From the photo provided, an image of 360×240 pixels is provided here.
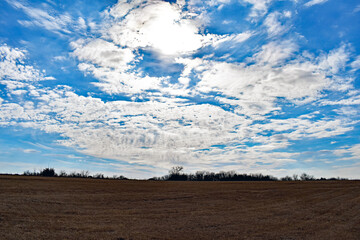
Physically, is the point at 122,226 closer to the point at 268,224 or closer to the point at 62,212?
the point at 62,212

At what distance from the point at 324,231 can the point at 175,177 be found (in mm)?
105442

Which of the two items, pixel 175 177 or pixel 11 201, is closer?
pixel 11 201

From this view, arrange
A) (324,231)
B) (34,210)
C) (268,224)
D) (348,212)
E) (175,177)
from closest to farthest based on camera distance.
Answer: (324,231), (268,224), (34,210), (348,212), (175,177)

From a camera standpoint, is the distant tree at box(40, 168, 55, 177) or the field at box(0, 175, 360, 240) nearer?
the field at box(0, 175, 360, 240)

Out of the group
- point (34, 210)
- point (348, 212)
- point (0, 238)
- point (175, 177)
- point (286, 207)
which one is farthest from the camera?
point (175, 177)

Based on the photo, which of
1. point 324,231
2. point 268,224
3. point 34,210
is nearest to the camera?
point 324,231

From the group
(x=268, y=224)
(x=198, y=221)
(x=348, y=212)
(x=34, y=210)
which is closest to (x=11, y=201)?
(x=34, y=210)

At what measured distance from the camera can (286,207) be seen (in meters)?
25.0

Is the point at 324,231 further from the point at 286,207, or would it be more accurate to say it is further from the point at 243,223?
the point at 286,207

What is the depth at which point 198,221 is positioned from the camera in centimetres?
1781

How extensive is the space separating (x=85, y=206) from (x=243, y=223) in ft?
45.5

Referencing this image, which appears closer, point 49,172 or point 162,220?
point 162,220

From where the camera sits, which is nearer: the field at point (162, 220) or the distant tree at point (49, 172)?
the field at point (162, 220)

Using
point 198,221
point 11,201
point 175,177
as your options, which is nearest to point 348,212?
point 198,221
